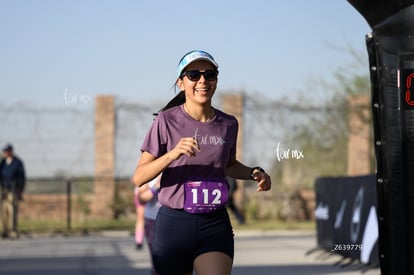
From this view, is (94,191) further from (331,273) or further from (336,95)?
(331,273)

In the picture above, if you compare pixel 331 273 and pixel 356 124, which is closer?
pixel 331 273

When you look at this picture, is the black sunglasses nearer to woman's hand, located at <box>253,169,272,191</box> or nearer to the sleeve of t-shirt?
the sleeve of t-shirt

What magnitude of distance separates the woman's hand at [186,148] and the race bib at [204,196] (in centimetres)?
32

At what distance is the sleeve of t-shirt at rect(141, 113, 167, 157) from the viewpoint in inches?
245

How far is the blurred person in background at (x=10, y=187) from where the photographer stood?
21078 millimetres

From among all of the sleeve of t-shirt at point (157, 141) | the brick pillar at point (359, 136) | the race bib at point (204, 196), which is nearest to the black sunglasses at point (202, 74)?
the sleeve of t-shirt at point (157, 141)

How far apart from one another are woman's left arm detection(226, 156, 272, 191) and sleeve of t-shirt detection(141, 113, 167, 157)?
48 centimetres

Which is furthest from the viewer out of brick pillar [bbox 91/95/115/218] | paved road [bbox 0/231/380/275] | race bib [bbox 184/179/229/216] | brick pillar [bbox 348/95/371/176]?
brick pillar [bbox 348/95/371/176]

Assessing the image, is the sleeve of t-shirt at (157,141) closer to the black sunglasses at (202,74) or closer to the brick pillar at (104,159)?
the black sunglasses at (202,74)

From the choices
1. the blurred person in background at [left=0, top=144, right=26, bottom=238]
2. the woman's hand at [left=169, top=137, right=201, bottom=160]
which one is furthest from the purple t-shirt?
the blurred person in background at [left=0, top=144, right=26, bottom=238]

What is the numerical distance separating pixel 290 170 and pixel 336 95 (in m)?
2.04

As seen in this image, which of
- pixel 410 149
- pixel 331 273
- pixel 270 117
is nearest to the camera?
pixel 410 149

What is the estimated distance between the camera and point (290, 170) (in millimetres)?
25438

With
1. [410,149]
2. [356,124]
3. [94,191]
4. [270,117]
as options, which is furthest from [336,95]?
[410,149]
